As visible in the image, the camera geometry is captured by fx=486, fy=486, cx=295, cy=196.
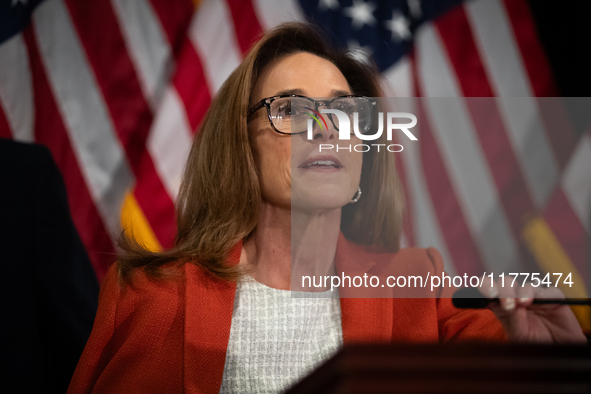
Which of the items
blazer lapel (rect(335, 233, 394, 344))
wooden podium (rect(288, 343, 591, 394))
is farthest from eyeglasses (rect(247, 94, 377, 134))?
wooden podium (rect(288, 343, 591, 394))

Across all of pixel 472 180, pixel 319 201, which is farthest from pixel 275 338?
pixel 472 180

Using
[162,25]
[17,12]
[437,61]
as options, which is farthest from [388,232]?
[17,12]

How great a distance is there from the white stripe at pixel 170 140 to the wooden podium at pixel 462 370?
5.42ft

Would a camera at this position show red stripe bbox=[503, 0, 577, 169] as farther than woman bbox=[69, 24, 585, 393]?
Yes

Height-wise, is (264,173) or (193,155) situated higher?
(193,155)

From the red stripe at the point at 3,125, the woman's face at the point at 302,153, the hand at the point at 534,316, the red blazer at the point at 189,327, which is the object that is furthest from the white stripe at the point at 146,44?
the hand at the point at 534,316

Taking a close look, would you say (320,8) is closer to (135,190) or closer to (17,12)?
(135,190)

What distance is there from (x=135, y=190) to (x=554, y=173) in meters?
1.52

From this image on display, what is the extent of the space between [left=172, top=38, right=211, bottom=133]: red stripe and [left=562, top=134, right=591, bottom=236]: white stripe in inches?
54.8

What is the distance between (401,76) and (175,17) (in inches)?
37.0

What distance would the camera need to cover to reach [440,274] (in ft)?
2.99

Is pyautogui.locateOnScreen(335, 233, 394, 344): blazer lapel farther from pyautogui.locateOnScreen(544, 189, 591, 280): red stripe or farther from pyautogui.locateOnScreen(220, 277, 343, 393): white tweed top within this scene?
pyautogui.locateOnScreen(544, 189, 591, 280): red stripe

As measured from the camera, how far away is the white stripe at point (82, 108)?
6.26 feet

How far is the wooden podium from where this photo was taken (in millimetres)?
351
